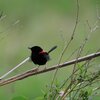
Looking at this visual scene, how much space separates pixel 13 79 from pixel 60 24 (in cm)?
575

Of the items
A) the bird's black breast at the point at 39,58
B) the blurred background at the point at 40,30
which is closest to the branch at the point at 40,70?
the bird's black breast at the point at 39,58

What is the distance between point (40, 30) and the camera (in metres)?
7.70

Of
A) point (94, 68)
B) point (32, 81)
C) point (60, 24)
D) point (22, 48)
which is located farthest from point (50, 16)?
point (94, 68)

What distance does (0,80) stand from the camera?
2.02 meters

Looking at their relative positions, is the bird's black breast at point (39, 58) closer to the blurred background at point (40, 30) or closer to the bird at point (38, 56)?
the bird at point (38, 56)

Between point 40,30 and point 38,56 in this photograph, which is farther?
point 40,30

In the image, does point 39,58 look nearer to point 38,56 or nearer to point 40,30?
point 38,56

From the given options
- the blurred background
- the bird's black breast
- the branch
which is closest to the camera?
the branch

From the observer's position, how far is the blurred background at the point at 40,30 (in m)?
6.27

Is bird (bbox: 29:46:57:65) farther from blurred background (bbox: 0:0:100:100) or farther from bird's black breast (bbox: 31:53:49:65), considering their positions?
blurred background (bbox: 0:0:100:100)

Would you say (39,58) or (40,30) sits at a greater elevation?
(40,30)

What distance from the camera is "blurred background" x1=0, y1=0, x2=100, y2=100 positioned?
6.27 metres

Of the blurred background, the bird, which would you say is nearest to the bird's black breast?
the bird

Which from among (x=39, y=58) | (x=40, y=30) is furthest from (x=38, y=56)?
(x=40, y=30)
